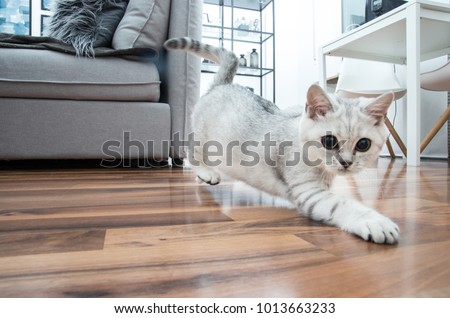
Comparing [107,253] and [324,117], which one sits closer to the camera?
[107,253]

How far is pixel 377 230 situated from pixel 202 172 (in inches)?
36.8

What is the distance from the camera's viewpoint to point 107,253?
22.4 inches

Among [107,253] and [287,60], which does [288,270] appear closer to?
[107,253]

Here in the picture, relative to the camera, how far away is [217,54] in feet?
5.48

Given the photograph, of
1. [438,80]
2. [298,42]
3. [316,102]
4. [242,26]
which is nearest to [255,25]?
[242,26]

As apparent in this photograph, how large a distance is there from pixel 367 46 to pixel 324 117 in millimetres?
2278

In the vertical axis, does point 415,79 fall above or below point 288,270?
above

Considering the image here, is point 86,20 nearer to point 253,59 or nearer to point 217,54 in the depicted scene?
point 217,54

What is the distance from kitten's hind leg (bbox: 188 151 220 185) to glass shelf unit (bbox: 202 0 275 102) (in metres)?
3.36

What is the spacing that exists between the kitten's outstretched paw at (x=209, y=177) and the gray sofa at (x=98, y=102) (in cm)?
80

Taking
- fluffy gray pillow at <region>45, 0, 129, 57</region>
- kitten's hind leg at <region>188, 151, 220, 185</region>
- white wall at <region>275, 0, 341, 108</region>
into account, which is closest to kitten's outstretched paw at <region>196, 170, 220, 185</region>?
kitten's hind leg at <region>188, 151, 220, 185</region>

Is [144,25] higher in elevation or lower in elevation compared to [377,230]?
higher

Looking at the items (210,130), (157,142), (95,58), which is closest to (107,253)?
(210,130)
